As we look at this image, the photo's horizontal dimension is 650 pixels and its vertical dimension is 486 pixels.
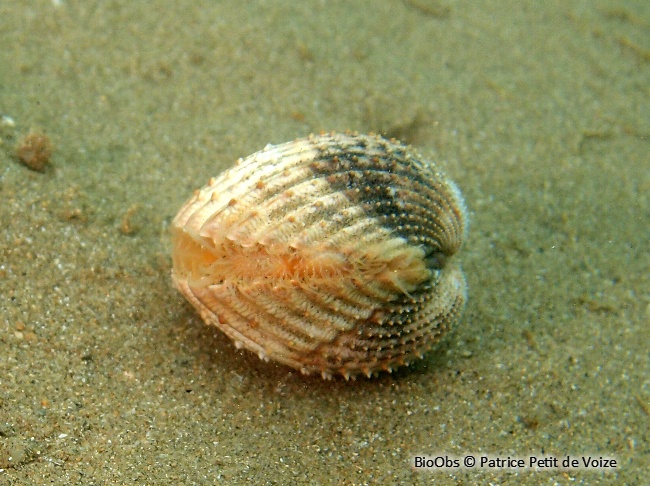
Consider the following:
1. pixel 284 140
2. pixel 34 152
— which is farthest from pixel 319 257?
pixel 34 152

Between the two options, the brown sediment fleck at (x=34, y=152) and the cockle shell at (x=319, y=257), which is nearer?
the cockle shell at (x=319, y=257)

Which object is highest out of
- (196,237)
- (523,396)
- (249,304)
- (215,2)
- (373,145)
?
(215,2)

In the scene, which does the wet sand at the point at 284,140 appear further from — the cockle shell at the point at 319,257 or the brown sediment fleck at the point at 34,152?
the cockle shell at the point at 319,257

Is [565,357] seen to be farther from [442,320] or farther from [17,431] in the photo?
[17,431]

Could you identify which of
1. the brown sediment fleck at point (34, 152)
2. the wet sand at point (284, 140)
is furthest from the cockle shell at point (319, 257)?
the brown sediment fleck at point (34, 152)

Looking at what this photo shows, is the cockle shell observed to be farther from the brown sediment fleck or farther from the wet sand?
the brown sediment fleck

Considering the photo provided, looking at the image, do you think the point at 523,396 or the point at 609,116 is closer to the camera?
the point at 523,396

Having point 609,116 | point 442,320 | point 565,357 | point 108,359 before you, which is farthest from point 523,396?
point 609,116
